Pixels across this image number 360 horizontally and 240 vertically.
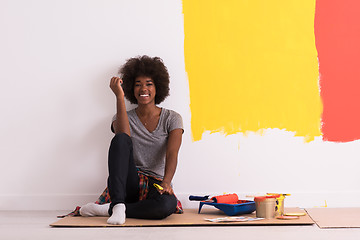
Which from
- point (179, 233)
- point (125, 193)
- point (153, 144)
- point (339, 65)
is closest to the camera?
point (179, 233)

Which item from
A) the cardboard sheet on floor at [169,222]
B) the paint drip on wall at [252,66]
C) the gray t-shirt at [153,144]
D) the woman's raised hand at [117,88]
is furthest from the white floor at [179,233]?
the paint drip on wall at [252,66]

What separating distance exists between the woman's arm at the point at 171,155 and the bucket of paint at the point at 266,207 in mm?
407

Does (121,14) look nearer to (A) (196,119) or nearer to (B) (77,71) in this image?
(B) (77,71)

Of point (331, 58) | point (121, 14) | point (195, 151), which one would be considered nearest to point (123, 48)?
point (121, 14)

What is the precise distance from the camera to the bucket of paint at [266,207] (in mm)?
1950

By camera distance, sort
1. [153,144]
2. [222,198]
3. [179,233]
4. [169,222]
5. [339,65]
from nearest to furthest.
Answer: [179,233]
[169,222]
[222,198]
[153,144]
[339,65]

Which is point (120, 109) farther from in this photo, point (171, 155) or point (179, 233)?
point (179, 233)

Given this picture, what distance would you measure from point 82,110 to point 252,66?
3.08 feet

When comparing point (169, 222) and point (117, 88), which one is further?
point (117, 88)

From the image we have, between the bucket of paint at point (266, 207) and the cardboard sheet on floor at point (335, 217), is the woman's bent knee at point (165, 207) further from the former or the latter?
the cardboard sheet on floor at point (335, 217)

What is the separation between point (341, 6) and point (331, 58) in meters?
0.28

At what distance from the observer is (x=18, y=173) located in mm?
2492

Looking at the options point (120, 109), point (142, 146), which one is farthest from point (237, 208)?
point (120, 109)

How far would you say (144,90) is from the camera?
2.29 meters
